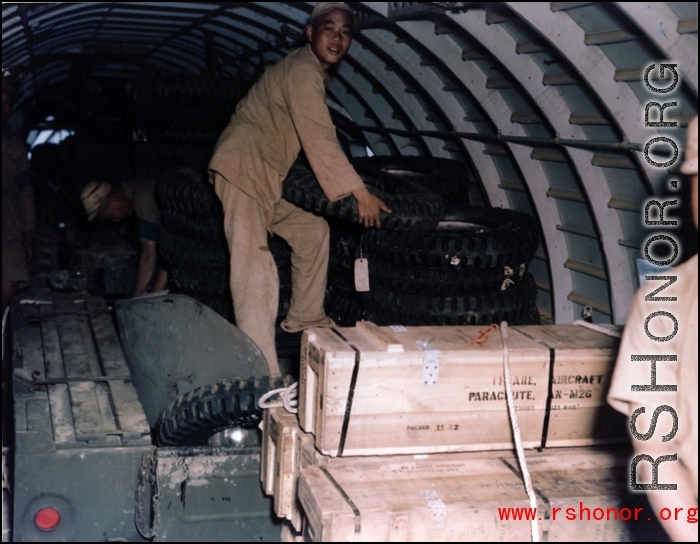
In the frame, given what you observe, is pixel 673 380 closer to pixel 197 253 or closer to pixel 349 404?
pixel 349 404

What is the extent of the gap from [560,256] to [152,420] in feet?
11.7

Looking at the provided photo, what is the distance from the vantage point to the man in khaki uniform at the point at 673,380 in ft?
6.59

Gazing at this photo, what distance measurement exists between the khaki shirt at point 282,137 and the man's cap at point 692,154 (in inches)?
99.1

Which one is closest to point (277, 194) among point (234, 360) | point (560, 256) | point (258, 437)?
point (234, 360)

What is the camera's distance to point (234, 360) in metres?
4.18

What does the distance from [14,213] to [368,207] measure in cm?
392

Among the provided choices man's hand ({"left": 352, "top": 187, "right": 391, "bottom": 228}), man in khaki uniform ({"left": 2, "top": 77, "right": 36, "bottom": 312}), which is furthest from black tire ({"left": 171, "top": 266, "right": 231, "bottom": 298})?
man in khaki uniform ({"left": 2, "top": 77, "right": 36, "bottom": 312})

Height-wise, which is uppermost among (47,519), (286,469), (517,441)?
(517,441)

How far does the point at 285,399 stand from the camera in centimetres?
346

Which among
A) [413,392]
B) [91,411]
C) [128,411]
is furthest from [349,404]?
[91,411]

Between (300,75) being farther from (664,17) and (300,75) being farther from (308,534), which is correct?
(308,534)

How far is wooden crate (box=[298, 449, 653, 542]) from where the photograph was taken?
8.68 feet

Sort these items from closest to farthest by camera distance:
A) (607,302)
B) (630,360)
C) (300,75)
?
(630,360) → (300,75) → (607,302)

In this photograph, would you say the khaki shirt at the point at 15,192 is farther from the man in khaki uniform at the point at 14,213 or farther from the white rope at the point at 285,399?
the white rope at the point at 285,399
